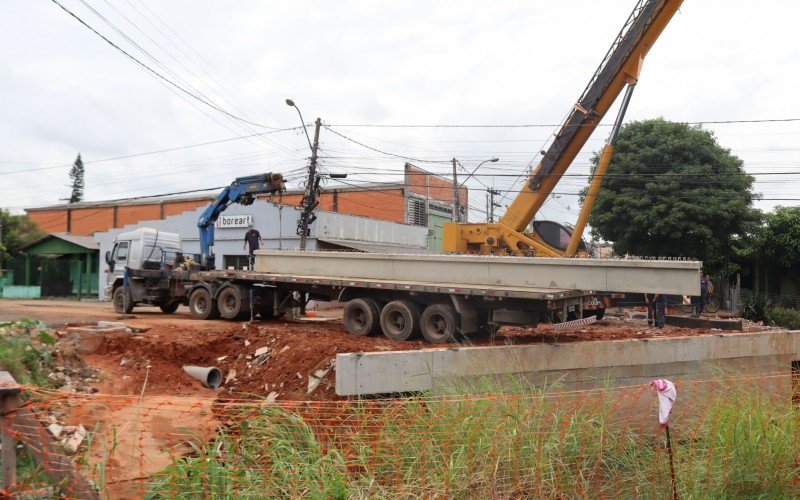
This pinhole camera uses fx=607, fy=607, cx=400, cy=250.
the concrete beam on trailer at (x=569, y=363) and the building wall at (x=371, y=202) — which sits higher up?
the building wall at (x=371, y=202)

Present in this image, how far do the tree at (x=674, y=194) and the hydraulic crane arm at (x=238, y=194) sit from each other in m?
14.0

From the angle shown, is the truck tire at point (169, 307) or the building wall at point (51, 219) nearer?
the truck tire at point (169, 307)

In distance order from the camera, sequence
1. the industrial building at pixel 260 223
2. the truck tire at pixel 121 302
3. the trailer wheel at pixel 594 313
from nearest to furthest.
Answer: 1. the trailer wheel at pixel 594 313
2. the truck tire at pixel 121 302
3. the industrial building at pixel 260 223

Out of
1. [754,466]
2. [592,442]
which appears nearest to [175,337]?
[592,442]

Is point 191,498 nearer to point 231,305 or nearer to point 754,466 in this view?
Result: point 754,466

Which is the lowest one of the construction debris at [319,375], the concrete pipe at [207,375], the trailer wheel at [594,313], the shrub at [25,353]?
the concrete pipe at [207,375]

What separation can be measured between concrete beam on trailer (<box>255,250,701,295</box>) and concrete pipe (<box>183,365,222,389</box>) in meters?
3.46

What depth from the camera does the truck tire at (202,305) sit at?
1545 centimetres

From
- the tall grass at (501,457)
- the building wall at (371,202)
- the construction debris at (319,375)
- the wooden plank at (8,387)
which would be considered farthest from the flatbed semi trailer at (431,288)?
the building wall at (371,202)

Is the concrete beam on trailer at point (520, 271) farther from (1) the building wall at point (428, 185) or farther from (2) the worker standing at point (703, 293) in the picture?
(1) the building wall at point (428, 185)

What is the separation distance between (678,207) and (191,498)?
944 inches

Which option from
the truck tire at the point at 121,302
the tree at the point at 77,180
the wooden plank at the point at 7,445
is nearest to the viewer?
the wooden plank at the point at 7,445

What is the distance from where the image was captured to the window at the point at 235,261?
29173mm

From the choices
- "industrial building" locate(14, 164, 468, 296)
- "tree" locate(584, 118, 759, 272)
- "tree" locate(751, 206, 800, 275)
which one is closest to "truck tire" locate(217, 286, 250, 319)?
"industrial building" locate(14, 164, 468, 296)
